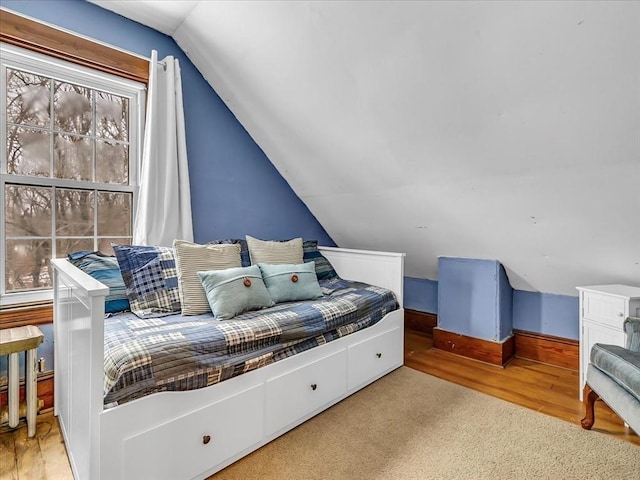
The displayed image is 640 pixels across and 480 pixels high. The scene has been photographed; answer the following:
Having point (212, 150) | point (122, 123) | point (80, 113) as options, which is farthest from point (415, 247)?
point (80, 113)

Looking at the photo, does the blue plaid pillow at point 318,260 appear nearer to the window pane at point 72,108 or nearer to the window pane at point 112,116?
the window pane at point 112,116

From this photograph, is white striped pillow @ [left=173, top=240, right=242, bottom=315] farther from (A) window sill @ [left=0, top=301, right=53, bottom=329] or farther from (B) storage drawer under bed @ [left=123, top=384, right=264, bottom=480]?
(A) window sill @ [left=0, top=301, right=53, bottom=329]

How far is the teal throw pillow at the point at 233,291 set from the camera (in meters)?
1.77

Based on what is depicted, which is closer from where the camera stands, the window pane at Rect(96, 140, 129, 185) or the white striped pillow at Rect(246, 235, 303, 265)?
the window pane at Rect(96, 140, 129, 185)

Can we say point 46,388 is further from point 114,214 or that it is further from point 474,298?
point 474,298

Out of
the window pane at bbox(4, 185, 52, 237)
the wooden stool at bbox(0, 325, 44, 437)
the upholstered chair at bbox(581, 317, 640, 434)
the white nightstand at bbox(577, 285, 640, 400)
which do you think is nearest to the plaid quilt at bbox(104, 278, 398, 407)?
the wooden stool at bbox(0, 325, 44, 437)

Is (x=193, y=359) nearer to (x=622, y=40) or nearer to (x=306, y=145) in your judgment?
(x=306, y=145)

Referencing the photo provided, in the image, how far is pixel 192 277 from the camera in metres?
1.90

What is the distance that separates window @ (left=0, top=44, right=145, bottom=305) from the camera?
1.87m

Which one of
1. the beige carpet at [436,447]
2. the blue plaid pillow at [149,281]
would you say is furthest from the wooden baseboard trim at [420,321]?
the blue plaid pillow at [149,281]

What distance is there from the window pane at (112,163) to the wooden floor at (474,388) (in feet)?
4.55

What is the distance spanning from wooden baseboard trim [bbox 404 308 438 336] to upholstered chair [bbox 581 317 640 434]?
1.59m

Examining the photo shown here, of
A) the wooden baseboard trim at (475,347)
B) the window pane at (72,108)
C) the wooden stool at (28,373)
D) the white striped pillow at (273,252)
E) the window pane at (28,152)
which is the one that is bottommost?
the wooden baseboard trim at (475,347)

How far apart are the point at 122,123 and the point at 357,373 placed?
2195mm
